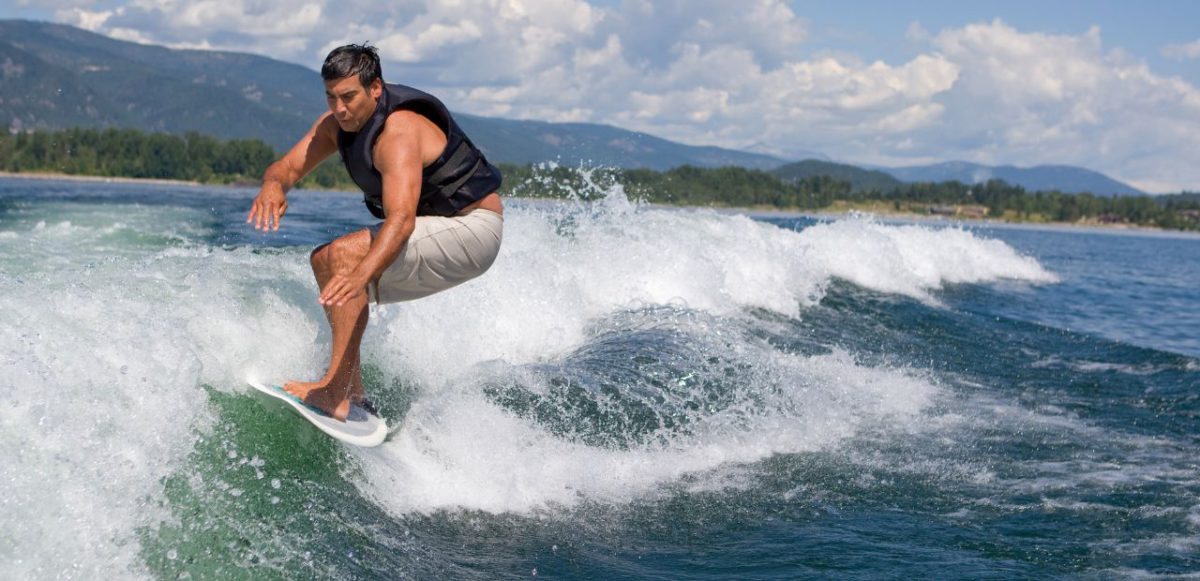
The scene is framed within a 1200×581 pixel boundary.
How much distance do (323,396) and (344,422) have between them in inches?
7.4

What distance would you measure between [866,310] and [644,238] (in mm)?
4171

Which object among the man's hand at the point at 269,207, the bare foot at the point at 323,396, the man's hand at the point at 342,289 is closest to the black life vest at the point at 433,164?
the man's hand at the point at 269,207

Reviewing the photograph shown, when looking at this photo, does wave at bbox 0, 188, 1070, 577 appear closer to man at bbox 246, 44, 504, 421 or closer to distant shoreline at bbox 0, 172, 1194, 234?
man at bbox 246, 44, 504, 421

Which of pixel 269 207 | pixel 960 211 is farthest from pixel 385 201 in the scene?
pixel 960 211

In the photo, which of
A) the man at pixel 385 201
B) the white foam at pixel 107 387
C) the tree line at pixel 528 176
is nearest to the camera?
the white foam at pixel 107 387

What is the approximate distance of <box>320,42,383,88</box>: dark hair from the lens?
5289 mm

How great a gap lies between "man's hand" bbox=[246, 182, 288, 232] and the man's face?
0.74m

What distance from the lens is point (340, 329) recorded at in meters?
5.74

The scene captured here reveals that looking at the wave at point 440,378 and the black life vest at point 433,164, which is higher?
the black life vest at point 433,164

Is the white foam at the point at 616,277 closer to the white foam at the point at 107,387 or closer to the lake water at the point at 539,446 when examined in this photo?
the lake water at the point at 539,446

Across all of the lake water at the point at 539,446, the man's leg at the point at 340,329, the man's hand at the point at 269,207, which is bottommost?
the lake water at the point at 539,446

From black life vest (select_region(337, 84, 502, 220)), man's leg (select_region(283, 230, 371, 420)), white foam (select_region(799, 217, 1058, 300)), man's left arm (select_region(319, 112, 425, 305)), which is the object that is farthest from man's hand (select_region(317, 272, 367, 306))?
white foam (select_region(799, 217, 1058, 300))

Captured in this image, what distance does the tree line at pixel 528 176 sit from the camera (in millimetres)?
86438

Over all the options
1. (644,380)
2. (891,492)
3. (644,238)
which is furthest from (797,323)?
(891,492)
